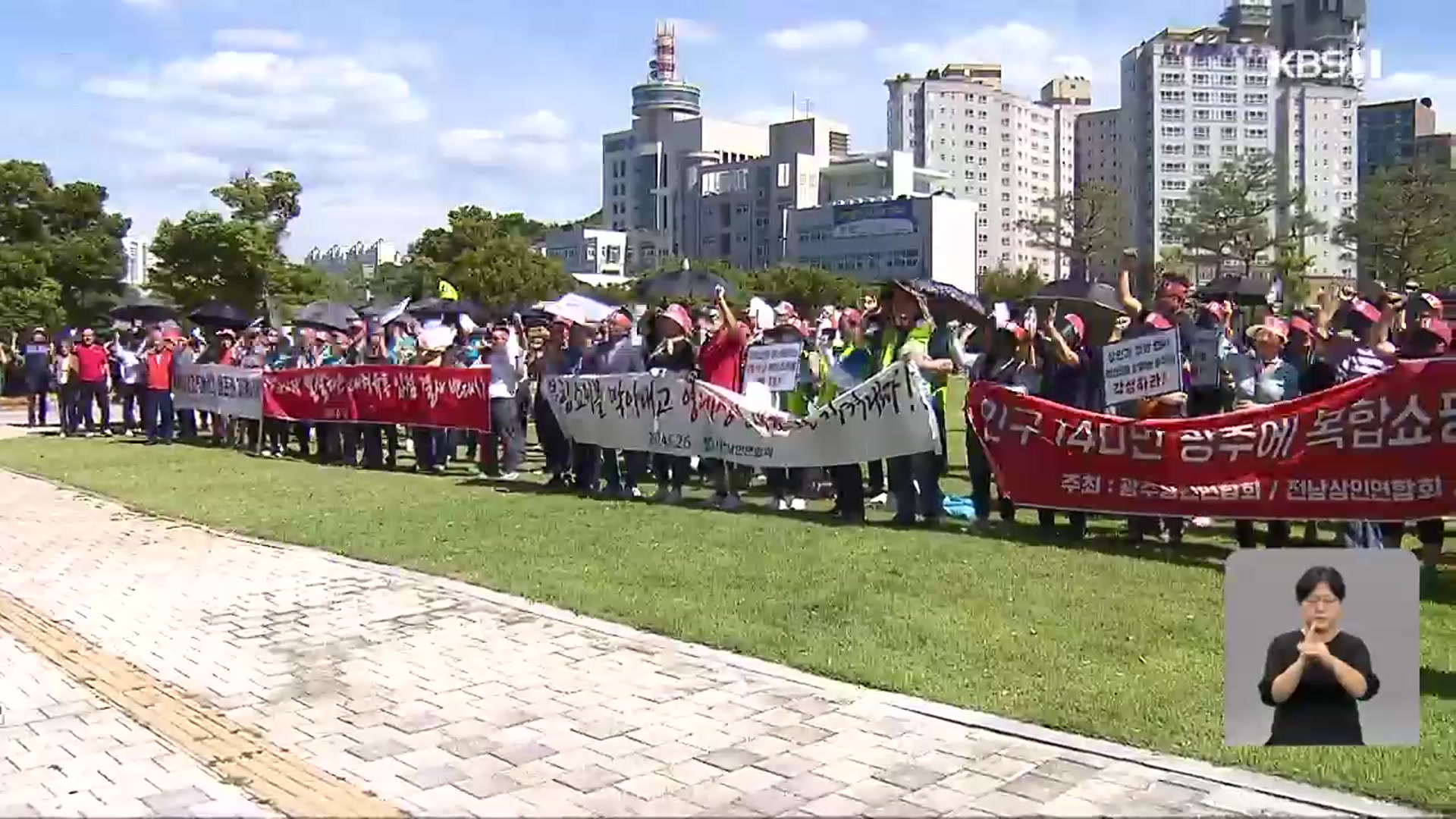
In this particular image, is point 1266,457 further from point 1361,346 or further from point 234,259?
point 234,259

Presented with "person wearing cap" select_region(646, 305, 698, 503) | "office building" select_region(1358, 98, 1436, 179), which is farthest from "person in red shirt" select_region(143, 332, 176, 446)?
"office building" select_region(1358, 98, 1436, 179)

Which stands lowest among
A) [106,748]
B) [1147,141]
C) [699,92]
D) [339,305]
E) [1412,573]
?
[106,748]

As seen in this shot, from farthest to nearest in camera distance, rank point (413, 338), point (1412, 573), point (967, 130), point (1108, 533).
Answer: point (967, 130) → point (413, 338) → point (1108, 533) → point (1412, 573)

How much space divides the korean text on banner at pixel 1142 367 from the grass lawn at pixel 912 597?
121 cm

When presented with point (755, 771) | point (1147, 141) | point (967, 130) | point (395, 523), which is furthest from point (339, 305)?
point (967, 130)

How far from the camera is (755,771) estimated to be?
5891mm

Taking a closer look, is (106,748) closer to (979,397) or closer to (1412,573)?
(1412,573)

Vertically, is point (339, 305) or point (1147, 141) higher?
point (1147, 141)

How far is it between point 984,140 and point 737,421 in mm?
159882

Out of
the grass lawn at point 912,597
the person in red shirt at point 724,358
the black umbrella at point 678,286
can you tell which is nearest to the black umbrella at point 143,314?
the black umbrella at point 678,286

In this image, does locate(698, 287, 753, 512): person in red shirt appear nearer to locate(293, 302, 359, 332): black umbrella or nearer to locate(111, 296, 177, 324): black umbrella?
locate(293, 302, 359, 332): black umbrella

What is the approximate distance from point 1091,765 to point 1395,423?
5.13 metres

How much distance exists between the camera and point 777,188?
14838 cm

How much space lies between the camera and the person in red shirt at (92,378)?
2630cm
